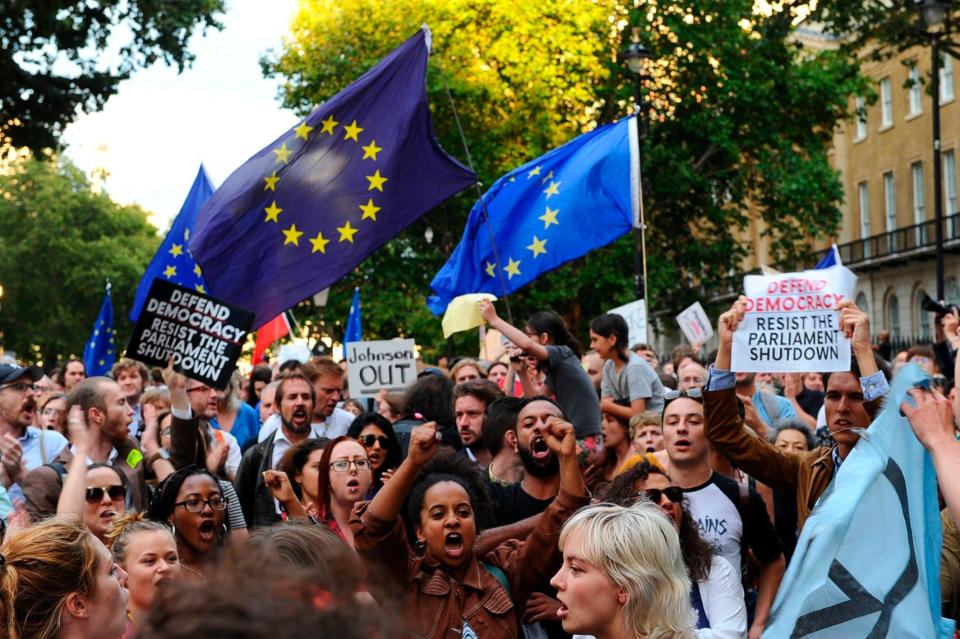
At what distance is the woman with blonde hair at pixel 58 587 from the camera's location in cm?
374

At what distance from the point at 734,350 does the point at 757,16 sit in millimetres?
31381

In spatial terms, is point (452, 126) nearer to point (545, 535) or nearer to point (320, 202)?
point (320, 202)

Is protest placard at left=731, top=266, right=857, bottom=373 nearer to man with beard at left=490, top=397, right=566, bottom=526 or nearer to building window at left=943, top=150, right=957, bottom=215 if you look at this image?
man with beard at left=490, top=397, right=566, bottom=526

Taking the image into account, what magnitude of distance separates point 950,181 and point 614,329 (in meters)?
44.3

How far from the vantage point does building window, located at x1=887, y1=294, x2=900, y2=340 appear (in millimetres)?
55062

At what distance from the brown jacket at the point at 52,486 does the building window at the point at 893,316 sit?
50470 mm

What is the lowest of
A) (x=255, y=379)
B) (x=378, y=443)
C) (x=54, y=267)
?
(x=378, y=443)

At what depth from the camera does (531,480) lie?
6480 mm

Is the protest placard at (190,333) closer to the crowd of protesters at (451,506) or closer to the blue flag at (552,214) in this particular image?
the crowd of protesters at (451,506)

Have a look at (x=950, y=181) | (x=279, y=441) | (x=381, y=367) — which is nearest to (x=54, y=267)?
(x=950, y=181)

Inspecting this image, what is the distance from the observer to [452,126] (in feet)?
122

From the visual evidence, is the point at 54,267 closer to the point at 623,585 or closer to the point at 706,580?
the point at 706,580

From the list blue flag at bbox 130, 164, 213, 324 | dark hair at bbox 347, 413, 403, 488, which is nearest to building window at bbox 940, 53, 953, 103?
blue flag at bbox 130, 164, 213, 324

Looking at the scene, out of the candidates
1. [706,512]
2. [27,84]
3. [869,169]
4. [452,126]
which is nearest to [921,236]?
[869,169]
